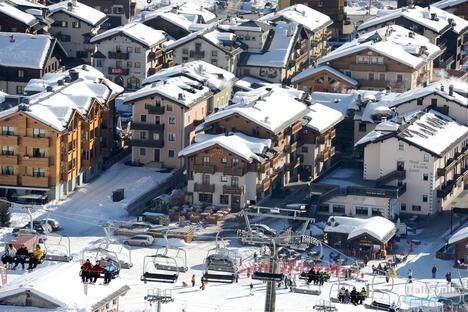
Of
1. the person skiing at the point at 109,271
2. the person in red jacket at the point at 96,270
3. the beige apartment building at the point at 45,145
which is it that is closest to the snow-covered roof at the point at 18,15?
the beige apartment building at the point at 45,145

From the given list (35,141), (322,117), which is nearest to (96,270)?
(35,141)

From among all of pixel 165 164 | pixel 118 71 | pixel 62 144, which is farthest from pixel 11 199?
pixel 118 71

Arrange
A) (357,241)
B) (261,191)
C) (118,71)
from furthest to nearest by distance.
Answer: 1. (118,71)
2. (261,191)
3. (357,241)

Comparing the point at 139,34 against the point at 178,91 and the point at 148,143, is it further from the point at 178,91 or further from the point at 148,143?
the point at 148,143

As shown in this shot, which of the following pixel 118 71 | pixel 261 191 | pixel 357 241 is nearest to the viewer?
pixel 357 241

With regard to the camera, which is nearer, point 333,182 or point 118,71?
point 333,182

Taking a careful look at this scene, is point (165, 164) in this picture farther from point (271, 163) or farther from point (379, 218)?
point (379, 218)
